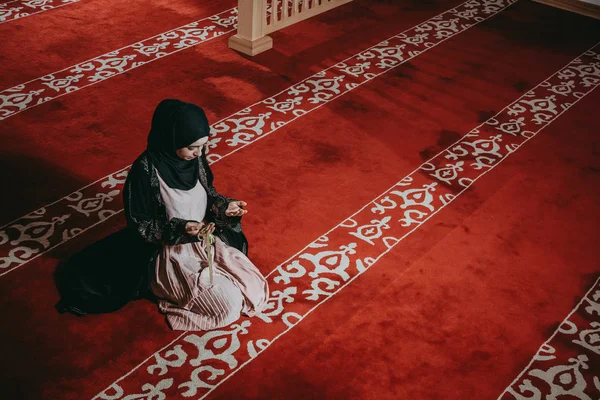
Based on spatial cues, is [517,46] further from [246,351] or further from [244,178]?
[246,351]

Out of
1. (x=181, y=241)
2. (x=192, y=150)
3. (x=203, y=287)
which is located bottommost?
(x=203, y=287)

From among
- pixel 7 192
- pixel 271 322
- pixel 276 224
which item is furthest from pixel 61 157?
pixel 271 322

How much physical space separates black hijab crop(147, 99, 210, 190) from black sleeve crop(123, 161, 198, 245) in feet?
0.26

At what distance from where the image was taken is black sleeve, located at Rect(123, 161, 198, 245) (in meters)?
2.63

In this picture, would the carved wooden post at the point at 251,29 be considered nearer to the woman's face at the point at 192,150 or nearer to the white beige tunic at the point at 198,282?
the white beige tunic at the point at 198,282

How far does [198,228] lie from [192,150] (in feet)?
1.05

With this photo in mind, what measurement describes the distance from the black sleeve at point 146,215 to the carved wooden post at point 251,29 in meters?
2.74

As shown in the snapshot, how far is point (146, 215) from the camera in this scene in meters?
2.70

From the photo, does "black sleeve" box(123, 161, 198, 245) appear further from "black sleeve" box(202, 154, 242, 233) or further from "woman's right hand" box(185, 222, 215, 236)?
"black sleeve" box(202, 154, 242, 233)

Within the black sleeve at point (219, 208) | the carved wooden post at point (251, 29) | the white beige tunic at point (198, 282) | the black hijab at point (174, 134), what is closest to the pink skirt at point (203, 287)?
the white beige tunic at point (198, 282)

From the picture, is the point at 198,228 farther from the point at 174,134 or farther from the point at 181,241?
the point at 174,134

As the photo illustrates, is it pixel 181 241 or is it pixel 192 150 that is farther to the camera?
pixel 181 241

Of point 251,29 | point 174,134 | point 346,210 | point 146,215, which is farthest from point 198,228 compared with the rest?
point 251,29

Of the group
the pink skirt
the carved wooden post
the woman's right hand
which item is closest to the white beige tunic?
the pink skirt
